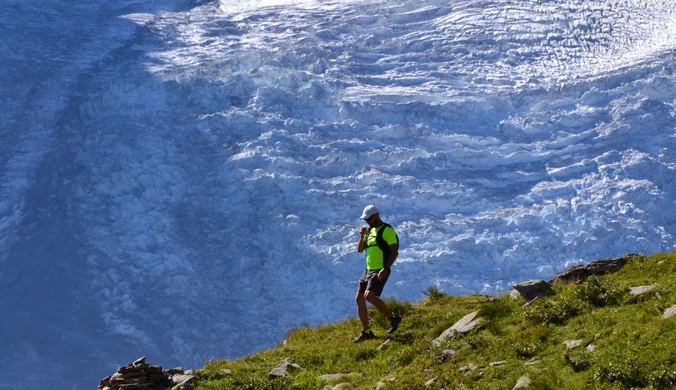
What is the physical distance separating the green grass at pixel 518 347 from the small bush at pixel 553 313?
0.01 m

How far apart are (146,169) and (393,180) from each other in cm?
2133

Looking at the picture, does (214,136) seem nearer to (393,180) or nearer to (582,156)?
(393,180)

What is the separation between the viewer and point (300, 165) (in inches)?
3418

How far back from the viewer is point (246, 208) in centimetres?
8694

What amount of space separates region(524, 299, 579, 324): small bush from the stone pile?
4234mm

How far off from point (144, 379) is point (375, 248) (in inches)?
138

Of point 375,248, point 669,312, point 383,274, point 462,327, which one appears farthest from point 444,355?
point 669,312

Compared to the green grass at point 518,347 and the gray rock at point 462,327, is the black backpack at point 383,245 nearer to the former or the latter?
the green grass at point 518,347

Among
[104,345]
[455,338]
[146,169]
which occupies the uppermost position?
[455,338]

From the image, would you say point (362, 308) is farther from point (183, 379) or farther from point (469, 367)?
point (469, 367)

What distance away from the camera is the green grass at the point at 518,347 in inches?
369

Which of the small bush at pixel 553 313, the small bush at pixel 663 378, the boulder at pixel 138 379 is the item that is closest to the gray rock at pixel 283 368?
the boulder at pixel 138 379

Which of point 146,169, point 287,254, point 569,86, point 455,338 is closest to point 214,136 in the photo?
point 146,169

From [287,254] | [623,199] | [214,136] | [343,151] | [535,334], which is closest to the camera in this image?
[535,334]
